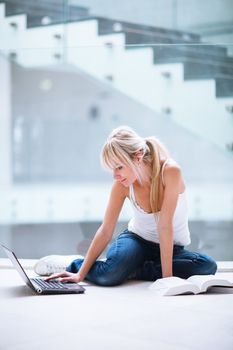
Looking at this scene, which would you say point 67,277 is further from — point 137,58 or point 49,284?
point 137,58

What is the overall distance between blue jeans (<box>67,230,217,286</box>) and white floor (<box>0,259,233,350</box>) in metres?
0.05

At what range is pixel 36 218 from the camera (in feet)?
13.5

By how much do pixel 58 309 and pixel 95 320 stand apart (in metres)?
0.19

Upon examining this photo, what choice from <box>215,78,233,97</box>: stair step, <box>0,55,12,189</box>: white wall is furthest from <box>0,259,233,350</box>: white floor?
<box>0,55,12,189</box>: white wall

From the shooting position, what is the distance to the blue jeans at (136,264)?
96.6 inches

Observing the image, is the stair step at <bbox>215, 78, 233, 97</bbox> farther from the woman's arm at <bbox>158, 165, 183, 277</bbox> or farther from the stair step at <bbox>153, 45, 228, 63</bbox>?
the woman's arm at <bbox>158, 165, 183, 277</bbox>

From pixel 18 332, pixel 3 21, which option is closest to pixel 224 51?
pixel 3 21

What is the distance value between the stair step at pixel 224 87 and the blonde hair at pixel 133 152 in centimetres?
103

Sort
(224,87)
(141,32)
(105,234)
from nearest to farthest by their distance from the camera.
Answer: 1. (105,234)
2. (224,87)
3. (141,32)

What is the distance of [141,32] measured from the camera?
392 cm

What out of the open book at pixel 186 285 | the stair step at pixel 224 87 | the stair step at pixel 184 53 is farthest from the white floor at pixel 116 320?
the stair step at pixel 184 53

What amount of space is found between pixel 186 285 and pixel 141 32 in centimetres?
203

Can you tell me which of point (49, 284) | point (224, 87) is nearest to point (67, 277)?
point (49, 284)

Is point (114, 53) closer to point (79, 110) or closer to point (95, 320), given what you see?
point (79, 110)
